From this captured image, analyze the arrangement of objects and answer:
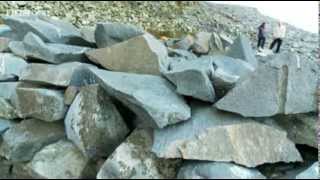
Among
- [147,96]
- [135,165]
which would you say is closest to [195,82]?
[147,96]

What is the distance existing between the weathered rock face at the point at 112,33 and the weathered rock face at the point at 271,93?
1.95 m

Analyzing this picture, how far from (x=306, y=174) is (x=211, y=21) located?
1744 centimetres

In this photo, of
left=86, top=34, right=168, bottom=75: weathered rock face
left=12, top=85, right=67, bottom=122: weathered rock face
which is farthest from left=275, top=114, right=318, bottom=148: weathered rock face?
left=12, top=85, right=67, bottom=122: weathered rock face

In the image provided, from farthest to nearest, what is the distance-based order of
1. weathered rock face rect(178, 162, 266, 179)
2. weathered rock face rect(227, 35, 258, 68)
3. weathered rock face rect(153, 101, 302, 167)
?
weathered rock face rect(227, 35, 258, 68) < weathered rock face rect(153, 101, 302, 167) < weathered rock face rect(178, 162, 266, 179)

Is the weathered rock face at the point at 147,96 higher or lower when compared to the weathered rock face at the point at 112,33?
higher

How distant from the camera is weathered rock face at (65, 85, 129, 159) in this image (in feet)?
14.2

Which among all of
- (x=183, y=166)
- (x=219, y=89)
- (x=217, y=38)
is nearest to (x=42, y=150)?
(x=183, y=166)

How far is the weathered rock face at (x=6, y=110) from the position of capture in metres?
5.18

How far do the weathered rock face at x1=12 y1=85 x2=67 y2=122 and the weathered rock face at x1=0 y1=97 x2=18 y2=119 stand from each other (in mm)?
330

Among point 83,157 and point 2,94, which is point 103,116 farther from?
point 2,94

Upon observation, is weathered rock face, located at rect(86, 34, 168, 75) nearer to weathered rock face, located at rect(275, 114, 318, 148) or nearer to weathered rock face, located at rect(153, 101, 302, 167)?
weathered rock face, located at rect(153, 101, 302, 167)

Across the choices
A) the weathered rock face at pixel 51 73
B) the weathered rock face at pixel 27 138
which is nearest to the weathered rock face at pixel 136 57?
the weathered rock face at pixel 51 73

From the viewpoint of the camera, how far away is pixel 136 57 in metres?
5.05

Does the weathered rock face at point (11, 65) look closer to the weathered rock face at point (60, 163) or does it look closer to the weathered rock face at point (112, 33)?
the weathered rock face at point (112, 33)
